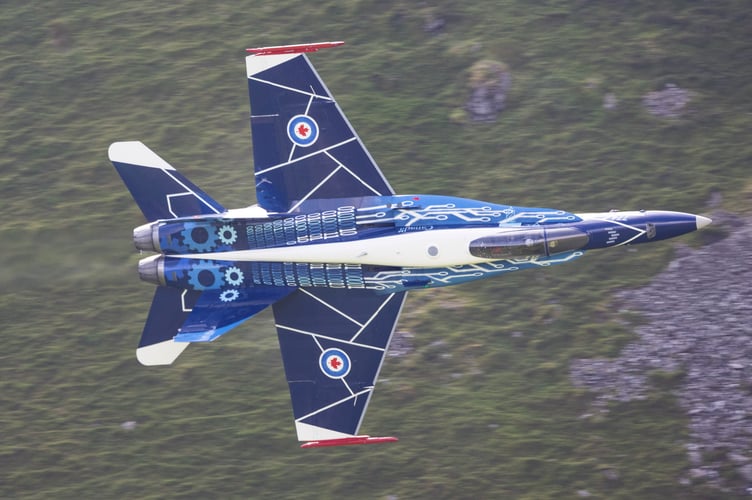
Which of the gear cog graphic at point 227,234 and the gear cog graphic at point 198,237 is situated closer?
the gear cog graphic at point 198,237

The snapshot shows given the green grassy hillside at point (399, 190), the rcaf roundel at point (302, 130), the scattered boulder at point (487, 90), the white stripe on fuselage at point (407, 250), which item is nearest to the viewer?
the white stripe on fuselage at point (407, 250)

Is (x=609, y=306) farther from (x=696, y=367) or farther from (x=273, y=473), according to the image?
(x=273, y=473)

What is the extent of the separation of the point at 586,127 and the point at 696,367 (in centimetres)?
677

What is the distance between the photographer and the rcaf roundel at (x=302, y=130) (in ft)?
81.4

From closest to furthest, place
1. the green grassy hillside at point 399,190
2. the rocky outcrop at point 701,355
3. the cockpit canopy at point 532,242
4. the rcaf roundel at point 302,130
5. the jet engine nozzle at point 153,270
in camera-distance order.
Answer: the cockpit canopy at point 532,242
the jet engine nozzle at point 153,270
the rcaf roundel at point 302,130
the rocky outcrop at point 701,355
the green grassy hillside at point 399,190

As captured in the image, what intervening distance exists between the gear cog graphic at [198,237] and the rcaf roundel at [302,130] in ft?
8.54

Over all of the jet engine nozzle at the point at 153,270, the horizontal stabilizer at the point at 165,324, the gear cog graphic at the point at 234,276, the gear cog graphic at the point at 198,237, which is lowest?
the horizontal stabilizer at the point at 165,324

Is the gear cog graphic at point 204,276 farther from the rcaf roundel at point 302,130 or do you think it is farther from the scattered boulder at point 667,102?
the scattered boulder at point 667,102

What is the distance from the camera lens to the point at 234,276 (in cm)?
2469

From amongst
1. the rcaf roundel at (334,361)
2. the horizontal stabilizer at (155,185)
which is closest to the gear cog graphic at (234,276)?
the horizontal stabilizer at (155,185)

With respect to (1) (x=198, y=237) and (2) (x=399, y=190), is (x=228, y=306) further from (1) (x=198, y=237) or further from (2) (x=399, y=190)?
(2) (x=399, y=190)

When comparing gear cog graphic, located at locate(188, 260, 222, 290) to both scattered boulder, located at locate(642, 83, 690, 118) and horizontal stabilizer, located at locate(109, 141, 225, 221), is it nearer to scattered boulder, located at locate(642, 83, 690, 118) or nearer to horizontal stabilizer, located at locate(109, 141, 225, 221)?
horizontal stabilizer, located at locate(109, 141, 225, 221)

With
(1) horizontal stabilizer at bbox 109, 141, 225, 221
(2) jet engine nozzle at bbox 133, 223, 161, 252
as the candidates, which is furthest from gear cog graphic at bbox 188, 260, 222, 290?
(1) horizontal stabilizer at bbox 109, 141, 225, 221

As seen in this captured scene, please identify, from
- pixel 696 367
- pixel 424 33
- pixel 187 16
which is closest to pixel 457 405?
pixel 696 367
